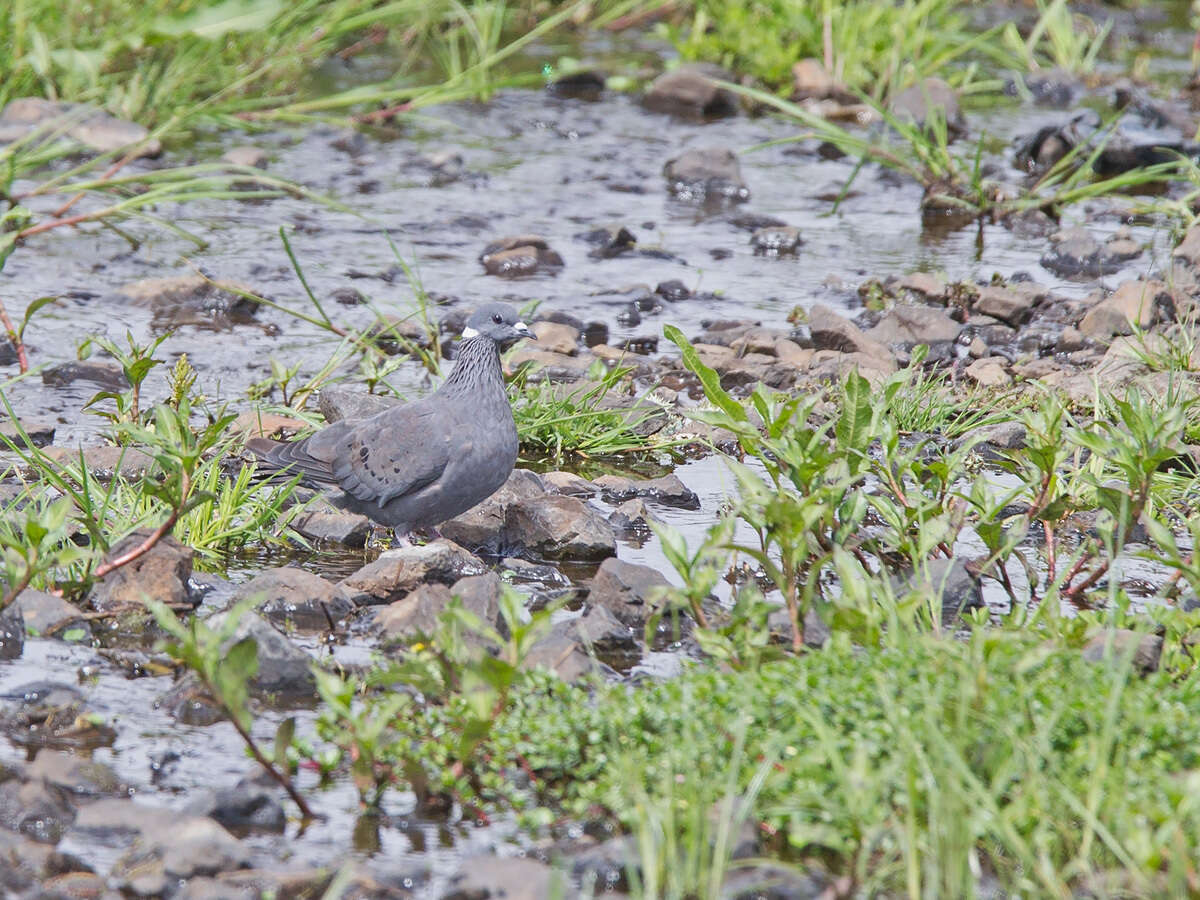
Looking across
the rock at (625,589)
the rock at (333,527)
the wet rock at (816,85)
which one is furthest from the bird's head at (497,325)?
the wet rock at (816,85)

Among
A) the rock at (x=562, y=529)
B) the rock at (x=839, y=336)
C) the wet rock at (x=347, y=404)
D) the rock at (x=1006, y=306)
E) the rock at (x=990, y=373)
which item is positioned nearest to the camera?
the rock at (x=562, y=529)

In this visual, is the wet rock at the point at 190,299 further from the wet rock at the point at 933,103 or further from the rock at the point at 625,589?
the wet rock at the point at 933,103

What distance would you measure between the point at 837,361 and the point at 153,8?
534 cm

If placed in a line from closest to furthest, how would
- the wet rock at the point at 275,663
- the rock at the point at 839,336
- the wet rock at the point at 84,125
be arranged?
the wet rock at the point at 275,663 → the rock at the point at 839,336 → the wet rock at the point at 84,125

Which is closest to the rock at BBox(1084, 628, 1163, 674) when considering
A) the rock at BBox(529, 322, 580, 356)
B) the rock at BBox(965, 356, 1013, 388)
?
the rock at BBox(965, 356, 1013, 388)

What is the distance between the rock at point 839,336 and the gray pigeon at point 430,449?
1.80 meters

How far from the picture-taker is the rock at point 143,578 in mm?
4383

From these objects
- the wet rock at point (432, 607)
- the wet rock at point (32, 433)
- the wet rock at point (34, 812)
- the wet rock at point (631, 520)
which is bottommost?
the wet rock at point (631, 520)

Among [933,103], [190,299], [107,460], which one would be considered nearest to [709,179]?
[933,103]

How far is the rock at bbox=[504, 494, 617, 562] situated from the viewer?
502 centimetres

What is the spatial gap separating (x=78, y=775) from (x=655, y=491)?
8.46 feet

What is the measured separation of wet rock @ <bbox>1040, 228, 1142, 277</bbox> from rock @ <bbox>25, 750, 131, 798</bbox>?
610 cm

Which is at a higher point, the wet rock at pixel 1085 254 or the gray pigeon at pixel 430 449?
the gray pigeon at pixel 430 449

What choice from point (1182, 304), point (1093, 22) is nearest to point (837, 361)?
point (1182, 304)
